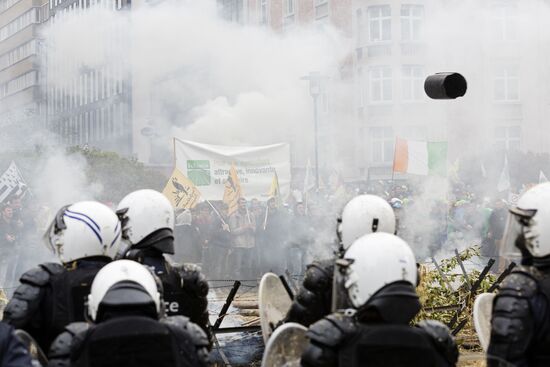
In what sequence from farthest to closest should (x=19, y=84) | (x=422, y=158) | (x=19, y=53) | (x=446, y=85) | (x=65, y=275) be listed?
(x=19, y=84), (x=19, y=53), (x=422, y=158), (x=446, y=85), (x=65, y=275)

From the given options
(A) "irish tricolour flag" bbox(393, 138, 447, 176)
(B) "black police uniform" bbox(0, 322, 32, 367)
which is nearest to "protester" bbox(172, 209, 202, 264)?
(A) "irish tricolour flag" bbox(393, 138, 447, 176)

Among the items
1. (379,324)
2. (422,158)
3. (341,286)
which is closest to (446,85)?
(341,286)

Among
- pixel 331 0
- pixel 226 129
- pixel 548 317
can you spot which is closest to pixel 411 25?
pixel 331 0

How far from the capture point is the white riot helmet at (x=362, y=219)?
5184 mm

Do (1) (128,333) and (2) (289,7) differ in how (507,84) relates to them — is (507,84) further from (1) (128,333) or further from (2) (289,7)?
(1) (128,333)

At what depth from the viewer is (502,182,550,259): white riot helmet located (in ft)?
12.5

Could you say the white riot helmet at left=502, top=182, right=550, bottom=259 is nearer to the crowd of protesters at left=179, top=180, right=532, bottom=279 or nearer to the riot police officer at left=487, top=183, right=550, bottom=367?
the riot police officer at left=487, top=183, right=550, bottom=367

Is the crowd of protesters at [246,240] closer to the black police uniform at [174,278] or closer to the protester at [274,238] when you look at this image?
the protester at [274,238]

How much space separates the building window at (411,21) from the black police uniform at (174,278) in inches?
924

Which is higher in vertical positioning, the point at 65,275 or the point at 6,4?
the point at 6,4

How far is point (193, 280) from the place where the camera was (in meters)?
5.14

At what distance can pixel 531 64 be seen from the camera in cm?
2655

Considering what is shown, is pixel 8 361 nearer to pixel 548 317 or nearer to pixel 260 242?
pixel 548 317

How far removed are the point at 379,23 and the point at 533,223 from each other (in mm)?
26717
